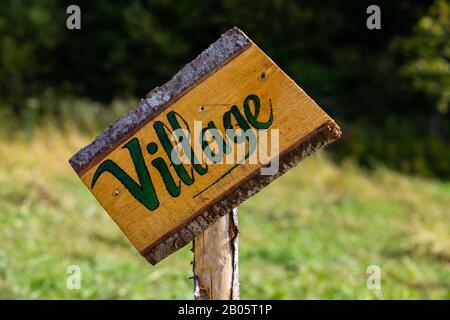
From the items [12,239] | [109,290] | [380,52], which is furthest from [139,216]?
[380,52]

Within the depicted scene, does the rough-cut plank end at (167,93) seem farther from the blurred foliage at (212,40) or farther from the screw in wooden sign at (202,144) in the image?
the blurred foliage at (212,40)

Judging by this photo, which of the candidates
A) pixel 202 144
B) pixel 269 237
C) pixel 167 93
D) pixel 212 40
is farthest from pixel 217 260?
pixel 212 40

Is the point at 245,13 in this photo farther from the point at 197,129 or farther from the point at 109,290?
the point at 197,129

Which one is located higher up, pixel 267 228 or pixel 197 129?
pixel 267 228

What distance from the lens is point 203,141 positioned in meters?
2.38

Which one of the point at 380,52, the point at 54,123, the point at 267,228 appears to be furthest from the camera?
the point at 380,52

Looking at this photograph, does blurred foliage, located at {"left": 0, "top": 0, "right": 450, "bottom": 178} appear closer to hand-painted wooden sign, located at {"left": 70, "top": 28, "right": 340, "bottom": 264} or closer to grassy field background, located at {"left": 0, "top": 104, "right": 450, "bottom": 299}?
grassy field background, located at {"left": 0, "top": 104, "right": 450, "bottom": 299}

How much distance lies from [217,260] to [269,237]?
4.88m

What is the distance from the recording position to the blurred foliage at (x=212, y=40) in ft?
44.1

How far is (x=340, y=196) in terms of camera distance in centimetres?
918

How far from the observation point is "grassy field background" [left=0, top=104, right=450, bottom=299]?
505 centimetres

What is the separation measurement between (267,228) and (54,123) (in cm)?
419

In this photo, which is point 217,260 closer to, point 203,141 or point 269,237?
point 203,141

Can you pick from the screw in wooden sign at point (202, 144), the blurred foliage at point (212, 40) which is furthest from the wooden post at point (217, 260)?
the blurred foliage at point (212, 40)
